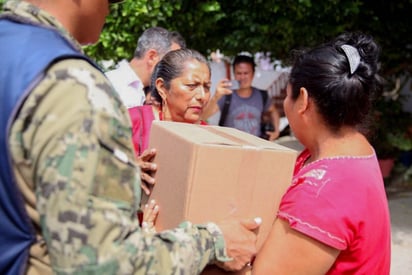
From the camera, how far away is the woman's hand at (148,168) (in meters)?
1.69

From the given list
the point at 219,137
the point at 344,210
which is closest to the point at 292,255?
the point at 344,210

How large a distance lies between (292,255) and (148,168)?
547mm

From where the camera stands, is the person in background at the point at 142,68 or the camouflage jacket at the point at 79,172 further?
the person in background at the point at 142,68

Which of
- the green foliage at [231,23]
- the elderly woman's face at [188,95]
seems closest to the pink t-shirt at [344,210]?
the elderly woman's face at [188,95]

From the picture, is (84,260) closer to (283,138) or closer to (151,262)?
(151,262)

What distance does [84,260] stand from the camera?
0.97 meters

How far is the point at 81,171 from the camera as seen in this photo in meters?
0.95

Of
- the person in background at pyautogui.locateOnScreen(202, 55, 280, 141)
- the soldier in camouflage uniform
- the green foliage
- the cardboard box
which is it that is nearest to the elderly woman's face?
the cardboard box

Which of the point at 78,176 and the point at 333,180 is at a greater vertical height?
the point at 78,176

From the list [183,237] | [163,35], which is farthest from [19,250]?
[163,35]

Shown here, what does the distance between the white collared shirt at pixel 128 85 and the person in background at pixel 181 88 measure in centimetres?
68

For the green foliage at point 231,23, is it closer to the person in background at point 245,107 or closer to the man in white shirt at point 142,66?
the person in background at point 245,107

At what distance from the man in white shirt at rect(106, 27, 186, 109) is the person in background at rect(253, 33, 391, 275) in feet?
6.96

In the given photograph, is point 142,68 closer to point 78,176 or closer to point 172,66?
point 172,66
